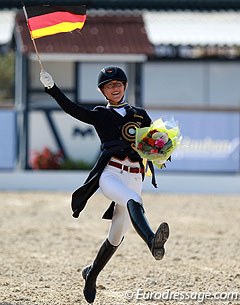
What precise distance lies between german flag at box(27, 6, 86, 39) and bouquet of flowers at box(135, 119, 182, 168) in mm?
1118

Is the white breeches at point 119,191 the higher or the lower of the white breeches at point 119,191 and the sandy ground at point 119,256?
the higher

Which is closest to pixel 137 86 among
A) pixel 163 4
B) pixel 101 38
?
pixel 101 38

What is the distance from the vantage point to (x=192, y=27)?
54.0 ft

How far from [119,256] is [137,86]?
8161mm

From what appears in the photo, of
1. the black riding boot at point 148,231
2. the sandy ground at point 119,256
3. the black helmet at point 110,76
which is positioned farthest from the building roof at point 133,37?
the black riding boot at point 148,231

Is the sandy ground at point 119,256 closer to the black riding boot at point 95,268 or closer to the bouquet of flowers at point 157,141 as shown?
the black riding boot at point 95,268

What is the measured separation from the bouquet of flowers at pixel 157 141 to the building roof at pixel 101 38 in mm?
9686

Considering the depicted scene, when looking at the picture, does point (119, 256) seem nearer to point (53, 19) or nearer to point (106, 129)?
point (106, 129)

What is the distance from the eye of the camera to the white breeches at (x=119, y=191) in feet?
17.7

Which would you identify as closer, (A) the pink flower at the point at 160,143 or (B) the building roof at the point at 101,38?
(A) the pink flower at the point at 160,143

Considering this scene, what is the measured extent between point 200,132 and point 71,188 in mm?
2602

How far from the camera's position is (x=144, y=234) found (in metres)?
5.17

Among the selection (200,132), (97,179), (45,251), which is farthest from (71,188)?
(97,179)

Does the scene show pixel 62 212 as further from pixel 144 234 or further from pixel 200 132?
pixel 144 234
